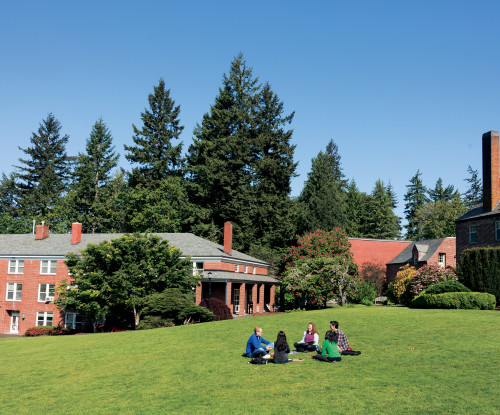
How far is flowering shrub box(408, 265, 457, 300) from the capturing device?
40312 mm

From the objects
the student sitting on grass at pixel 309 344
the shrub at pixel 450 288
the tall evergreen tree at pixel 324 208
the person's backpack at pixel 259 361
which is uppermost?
the tall evergreen tree at pixel 324 208

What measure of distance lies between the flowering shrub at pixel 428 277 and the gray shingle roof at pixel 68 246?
61.3ft

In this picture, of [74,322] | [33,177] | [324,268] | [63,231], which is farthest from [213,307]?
[33,177]

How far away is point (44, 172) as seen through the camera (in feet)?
278

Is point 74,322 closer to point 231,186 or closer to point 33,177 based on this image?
point 231,186

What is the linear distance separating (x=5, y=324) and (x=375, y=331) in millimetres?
46383

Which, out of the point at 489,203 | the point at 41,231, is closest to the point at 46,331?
the point at 41,231

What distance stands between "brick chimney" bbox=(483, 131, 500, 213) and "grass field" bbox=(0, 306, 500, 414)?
2182 cm

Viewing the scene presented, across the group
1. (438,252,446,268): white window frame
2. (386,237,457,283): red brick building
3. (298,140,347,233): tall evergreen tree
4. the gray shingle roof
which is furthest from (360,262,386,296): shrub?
the gray shingle roof

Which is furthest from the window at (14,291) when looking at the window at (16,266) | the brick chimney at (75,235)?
the brick chimney at (75,235)

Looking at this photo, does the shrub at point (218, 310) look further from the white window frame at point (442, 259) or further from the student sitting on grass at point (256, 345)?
the white window frame at point (442, 259)

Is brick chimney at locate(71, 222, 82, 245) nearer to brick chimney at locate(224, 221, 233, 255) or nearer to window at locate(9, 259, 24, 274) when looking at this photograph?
window at locate(9, 259, 24, 274)

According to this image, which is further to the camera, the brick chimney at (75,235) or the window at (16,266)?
the brick chimney at (75,235)

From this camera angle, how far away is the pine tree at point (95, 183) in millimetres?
75812
